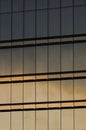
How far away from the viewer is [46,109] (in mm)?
19938

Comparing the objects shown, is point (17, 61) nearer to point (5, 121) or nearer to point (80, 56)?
point (5, 121)

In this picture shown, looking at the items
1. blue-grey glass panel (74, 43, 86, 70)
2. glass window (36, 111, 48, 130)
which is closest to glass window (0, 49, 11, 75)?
glass window (36, 111, 48, 130)

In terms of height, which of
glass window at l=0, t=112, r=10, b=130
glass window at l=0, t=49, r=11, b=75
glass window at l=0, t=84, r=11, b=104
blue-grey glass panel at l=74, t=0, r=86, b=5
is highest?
blue-grey glass panel at l=74, t=0, r=86, b=5

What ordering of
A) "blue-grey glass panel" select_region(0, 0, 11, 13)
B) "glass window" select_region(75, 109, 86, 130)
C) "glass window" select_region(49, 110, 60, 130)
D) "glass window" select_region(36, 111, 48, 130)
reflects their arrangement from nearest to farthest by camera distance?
1. "glass window" select_region(75, 109, 86, 130)
2. "glass window" select_region(49, 110, 60, 130)
3. "glass window" select_region(36, 111, 48, 130)
4. "blue-grey glass panel" select_region(0, 0, 11, 13)

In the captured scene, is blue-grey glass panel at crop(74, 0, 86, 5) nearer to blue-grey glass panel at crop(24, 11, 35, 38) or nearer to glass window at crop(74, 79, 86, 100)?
blue-grey glass panel at crop(24, 11, 35, 38)

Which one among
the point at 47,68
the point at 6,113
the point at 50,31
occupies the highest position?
the point at 50,31

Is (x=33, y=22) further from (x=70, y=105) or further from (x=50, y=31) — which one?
(x=70, y=105)

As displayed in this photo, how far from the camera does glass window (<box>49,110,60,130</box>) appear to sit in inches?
771

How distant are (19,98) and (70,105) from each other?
7.28 ft

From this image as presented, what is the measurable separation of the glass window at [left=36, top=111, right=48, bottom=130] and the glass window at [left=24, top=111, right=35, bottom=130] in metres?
0.19

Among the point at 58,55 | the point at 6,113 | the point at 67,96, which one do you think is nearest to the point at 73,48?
the point at 58,55

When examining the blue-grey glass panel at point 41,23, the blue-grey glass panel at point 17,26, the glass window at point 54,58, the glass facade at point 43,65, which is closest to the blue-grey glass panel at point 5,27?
the glass facade at point 43,65

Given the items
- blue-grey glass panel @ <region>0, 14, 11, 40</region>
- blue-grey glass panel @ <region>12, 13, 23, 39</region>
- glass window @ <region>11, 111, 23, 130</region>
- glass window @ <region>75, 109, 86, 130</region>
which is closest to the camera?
glass window @ <region>75, 109, 86, 130</region>

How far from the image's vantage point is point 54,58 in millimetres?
20047
